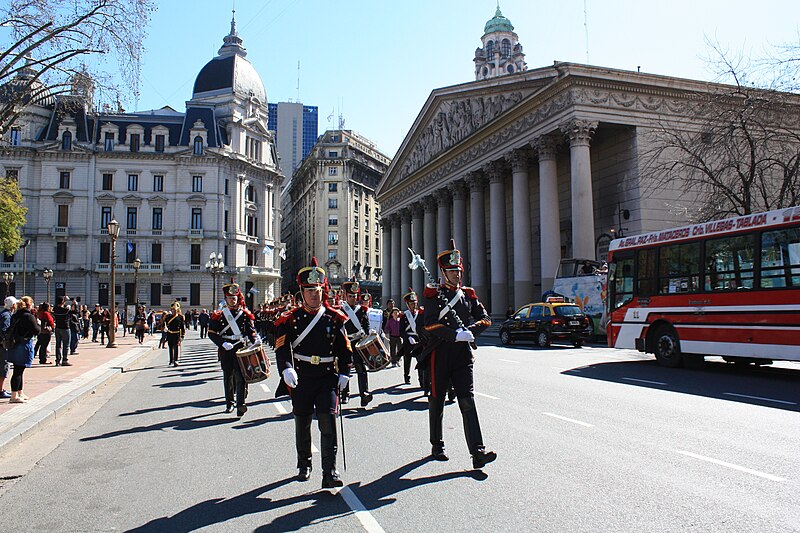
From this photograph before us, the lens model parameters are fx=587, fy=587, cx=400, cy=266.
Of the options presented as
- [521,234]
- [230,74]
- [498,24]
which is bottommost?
[521,234]

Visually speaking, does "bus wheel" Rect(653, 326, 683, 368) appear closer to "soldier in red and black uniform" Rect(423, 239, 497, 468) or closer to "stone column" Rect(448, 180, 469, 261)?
"soldier in red and black uniform" Rect(423, 239, 497, 468)

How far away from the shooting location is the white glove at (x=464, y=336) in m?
6.16

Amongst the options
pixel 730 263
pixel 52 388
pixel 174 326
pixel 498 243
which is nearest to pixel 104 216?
pixel 498 243

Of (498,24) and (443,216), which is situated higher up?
(498,24)

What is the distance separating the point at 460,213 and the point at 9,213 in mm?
30626

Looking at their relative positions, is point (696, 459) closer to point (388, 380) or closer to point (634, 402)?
point (634, 402)

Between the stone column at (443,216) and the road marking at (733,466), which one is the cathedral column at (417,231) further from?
the road marking at (733,466)

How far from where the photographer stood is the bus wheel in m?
15.4

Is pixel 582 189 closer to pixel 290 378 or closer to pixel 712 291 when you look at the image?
pixel 712 291

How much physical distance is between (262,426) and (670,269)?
11791mm

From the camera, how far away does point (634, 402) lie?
10102 millimetres

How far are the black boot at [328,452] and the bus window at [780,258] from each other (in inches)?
446

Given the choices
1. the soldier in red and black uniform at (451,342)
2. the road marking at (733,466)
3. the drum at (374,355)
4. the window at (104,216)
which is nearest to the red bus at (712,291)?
the road marking at (733,466)

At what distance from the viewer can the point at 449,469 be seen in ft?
20.2
